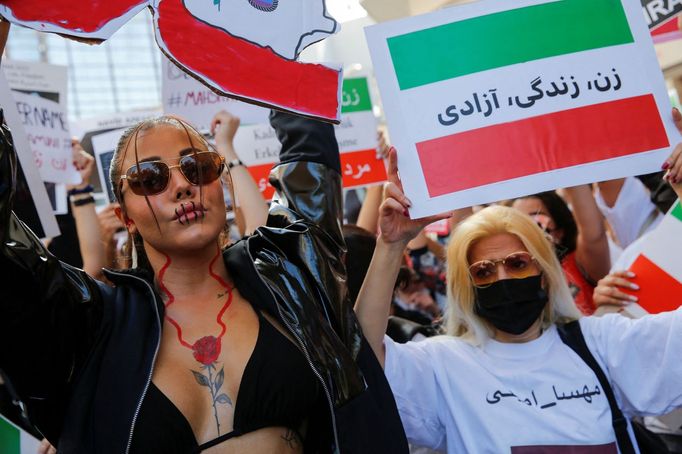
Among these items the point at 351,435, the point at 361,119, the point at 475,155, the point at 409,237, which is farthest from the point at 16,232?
the point at 361,119

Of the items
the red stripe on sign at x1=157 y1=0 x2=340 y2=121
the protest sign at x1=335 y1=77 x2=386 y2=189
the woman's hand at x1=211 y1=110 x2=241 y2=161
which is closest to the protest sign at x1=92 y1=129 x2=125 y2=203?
the woman's hand at x1=211 y1=110 x2=241 y2=161

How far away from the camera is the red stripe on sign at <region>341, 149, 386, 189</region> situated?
3920 millimetres

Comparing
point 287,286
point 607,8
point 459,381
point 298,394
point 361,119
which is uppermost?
point 361,119

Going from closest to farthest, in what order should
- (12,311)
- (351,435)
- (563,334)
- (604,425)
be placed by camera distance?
1. (12,311)
2. (351,435)
3. (604,425)
4. (563,334)

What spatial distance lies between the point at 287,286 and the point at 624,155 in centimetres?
108

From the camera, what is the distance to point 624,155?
1976 millimetres

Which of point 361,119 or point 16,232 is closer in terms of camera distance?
point 16,232

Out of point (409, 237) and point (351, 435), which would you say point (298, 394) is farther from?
point (409, 237)

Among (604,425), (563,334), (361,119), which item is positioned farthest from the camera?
(361,119)

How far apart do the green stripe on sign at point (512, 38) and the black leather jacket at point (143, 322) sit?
43cm

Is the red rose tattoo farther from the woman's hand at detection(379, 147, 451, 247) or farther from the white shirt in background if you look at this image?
the white shirt in background

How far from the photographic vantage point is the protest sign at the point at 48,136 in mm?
3252

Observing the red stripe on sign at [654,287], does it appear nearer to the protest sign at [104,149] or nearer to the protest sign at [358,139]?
the protest sign at [358,139]

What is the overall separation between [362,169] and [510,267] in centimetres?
187
